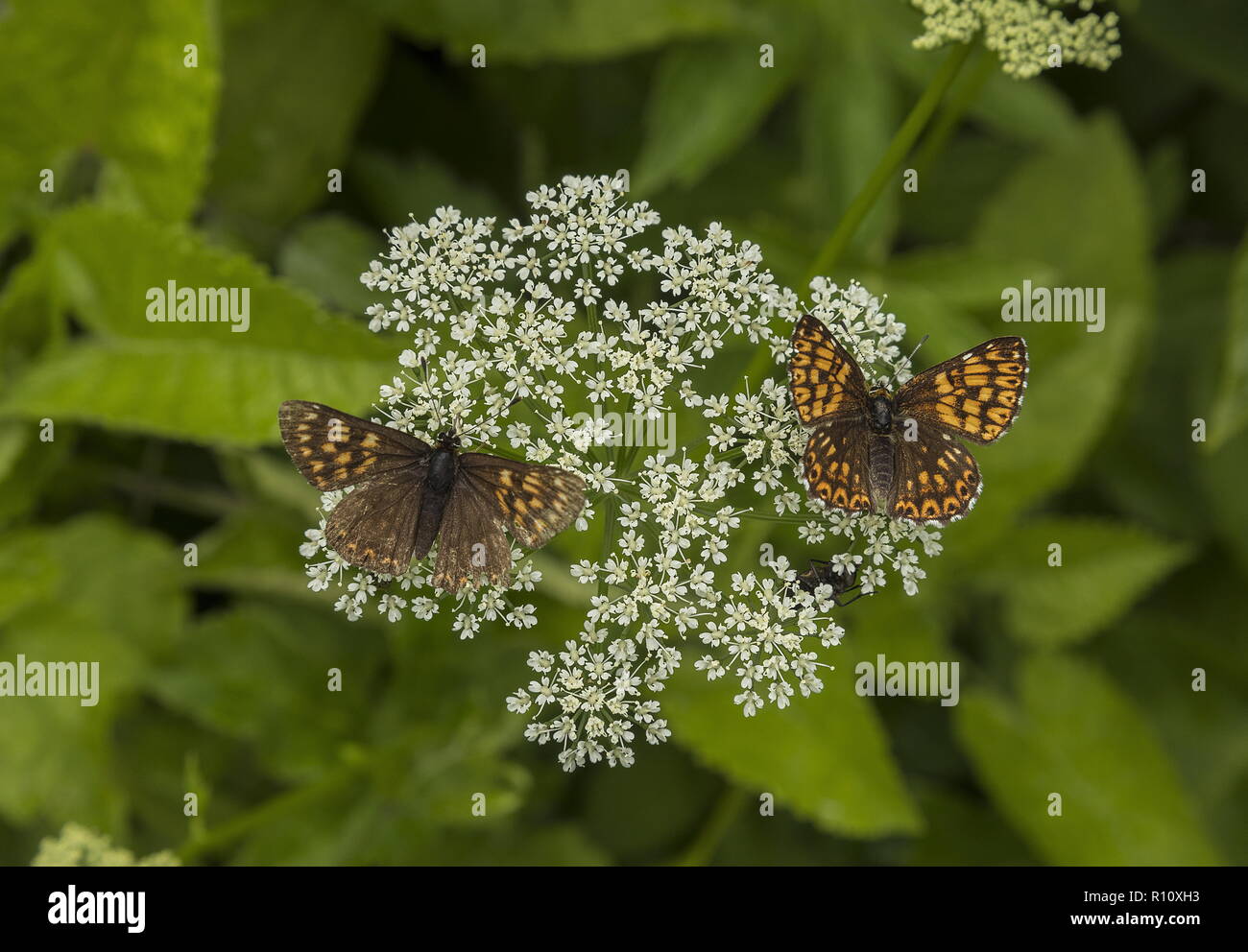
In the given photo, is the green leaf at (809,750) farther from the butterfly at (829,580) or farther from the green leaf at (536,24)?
the green leaf at (536,24)

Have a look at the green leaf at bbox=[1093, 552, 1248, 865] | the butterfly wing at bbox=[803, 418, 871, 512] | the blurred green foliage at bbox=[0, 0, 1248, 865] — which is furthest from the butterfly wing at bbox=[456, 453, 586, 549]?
the green leaf at bbox=[1093, 552, 1248, 865]

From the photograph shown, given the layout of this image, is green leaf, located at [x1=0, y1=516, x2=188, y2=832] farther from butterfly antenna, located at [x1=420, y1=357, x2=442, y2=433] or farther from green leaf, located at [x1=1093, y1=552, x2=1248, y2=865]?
green leaf, located at [x1=1093, y1=552, x2=1248, y2=865]

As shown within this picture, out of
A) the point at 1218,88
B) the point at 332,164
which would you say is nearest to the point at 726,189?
the point at 332,164

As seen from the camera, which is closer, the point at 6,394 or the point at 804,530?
the point at 804,530

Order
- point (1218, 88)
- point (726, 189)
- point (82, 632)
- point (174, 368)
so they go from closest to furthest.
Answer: point (174, 368), point (82, 632), point (726, 189), point (1218, 88)

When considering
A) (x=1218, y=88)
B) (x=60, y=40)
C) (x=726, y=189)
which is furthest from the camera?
(x=1218, y=88)

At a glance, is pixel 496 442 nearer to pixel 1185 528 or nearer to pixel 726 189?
pixel 726 189

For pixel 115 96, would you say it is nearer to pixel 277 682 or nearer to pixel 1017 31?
pixel 277 682
